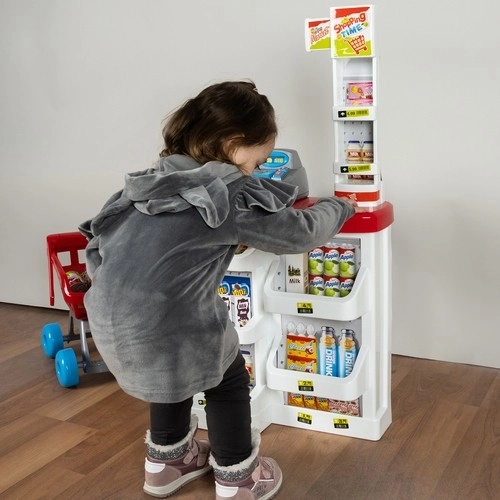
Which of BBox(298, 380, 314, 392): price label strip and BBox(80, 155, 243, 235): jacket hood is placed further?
BBox(298, 380, 314, 392): price label strip

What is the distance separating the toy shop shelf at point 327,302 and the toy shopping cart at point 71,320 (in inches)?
31.2

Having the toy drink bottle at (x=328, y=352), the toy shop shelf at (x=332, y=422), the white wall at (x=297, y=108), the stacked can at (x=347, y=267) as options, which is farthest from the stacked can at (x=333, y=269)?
the white wall at (x=297, y=108)

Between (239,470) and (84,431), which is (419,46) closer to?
(239,470)

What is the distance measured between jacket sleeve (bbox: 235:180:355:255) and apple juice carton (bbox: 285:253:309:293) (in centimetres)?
31

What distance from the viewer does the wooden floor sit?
177cm

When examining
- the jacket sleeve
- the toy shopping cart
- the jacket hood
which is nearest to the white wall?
the toy shopping cart

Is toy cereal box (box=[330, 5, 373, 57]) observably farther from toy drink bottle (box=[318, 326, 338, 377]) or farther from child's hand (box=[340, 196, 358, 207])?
toy drink bottle (box=[318, 326, 338, 377])

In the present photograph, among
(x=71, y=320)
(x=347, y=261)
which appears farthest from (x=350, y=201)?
(x=71, y=320)

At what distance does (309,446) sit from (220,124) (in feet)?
3.08

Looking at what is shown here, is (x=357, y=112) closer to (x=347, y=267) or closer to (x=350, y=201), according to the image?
(x=350, y=201)

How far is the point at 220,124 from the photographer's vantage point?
158cm

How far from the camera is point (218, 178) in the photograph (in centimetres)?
153

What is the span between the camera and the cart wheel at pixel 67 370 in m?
2.41

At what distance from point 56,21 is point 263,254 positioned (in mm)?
1645
